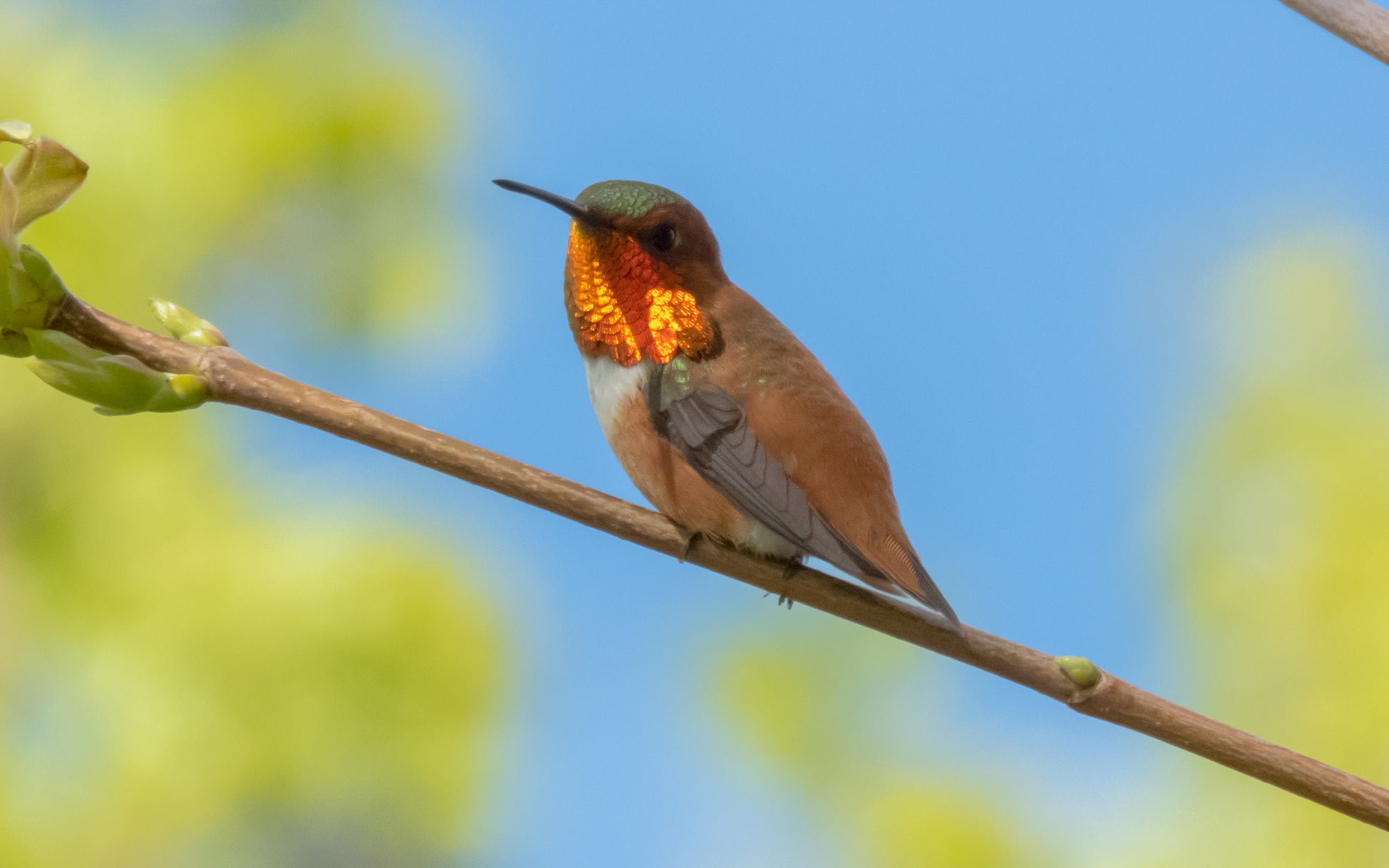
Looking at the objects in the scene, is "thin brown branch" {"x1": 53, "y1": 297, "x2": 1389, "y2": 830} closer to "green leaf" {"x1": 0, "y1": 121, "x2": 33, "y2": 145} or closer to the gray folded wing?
"green leaf" {"x1": 0, "y1": 121, "x2": 33, "y2": 145}

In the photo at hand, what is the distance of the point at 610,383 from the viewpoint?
132 centimetres

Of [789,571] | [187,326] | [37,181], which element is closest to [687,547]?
[789,571]

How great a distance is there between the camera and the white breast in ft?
4.19

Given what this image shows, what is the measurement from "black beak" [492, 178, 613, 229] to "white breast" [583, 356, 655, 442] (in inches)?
5.6

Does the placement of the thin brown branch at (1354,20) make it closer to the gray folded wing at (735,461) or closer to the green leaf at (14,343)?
the gray folded wing at (735,461)

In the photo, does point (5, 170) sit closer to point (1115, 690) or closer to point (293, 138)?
point (1115, 690)

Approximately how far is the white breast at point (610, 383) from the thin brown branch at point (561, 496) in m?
0.39

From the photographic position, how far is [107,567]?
4.16 metres

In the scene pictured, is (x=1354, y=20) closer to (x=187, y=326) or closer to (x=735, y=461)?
(x=735, y=461)

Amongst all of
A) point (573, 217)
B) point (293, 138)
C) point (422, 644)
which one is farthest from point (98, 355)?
point (293, 138)

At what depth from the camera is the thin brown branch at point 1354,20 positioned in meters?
0.85

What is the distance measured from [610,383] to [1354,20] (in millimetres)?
747

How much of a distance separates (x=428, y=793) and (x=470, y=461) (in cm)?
330

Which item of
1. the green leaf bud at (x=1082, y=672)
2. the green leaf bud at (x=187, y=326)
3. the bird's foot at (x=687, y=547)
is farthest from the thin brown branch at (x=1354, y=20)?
the green leaf bud at (x=187, y=326)
